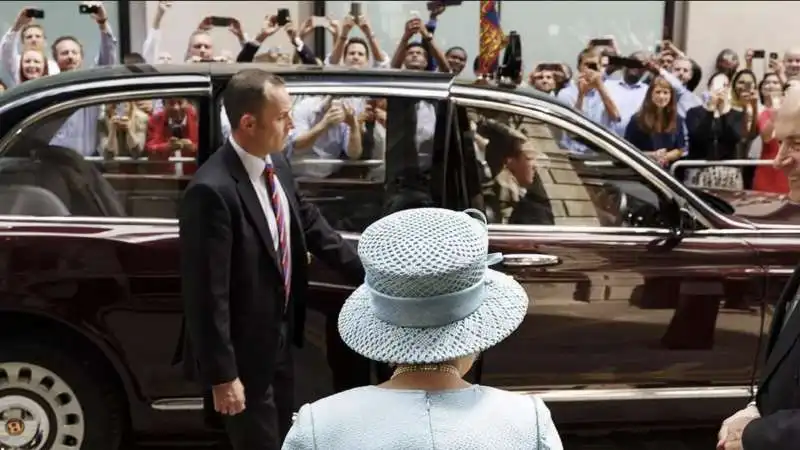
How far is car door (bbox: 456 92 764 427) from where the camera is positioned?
383 centimetres

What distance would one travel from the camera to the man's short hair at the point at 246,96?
2.94 metres

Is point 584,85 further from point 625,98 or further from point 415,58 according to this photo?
point 415,58

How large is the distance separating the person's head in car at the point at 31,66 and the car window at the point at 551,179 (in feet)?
12.0

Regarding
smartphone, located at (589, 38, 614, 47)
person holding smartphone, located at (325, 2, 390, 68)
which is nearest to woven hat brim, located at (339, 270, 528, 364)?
person holding smartphone, located at (325, 2, 390, 68)

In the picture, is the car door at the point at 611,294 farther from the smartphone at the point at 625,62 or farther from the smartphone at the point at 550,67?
the smartphone at the point at 550,67

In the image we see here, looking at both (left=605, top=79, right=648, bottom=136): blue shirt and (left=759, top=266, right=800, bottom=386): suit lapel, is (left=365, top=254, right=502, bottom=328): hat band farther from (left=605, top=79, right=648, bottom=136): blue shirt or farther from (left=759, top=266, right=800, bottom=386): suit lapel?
(left=605, top=79, right=648, bottom=136): blue shirt

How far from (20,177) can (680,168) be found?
167 inches

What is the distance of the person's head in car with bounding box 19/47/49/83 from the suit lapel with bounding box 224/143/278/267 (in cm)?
387

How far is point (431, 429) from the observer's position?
1.47m

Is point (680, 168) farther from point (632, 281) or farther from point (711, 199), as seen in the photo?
point (632, 281)

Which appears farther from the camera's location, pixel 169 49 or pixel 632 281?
pixel 169 49

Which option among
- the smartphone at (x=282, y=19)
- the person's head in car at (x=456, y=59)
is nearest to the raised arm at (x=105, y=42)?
the smartphone at (x=282, y=19)

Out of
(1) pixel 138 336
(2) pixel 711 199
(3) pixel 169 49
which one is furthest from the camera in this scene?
(3) pixel 169 49

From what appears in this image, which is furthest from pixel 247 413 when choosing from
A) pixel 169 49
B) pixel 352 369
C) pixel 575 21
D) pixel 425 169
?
pixel 575 21
